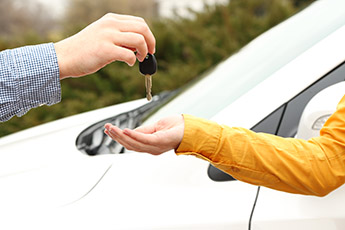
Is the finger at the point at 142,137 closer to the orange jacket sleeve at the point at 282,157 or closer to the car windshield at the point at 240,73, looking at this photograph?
the orange jacket sleeve at the point at 282,157

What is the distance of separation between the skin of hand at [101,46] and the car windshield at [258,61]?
0.66 metres

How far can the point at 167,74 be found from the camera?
5.55 metres

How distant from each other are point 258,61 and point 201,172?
64cm

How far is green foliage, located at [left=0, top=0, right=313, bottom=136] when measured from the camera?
5.27 metres

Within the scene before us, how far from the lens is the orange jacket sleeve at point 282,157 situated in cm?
116

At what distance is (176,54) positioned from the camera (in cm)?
600

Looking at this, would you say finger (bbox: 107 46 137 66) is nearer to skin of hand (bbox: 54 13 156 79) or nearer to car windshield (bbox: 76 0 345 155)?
skin of hand (bbox: 54 13 156 79)

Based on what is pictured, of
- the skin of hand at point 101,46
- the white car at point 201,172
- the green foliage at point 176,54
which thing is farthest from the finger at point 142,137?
the green foliage at point 176,54

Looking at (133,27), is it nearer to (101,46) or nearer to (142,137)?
(101,46)

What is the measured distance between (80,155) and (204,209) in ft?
1.70

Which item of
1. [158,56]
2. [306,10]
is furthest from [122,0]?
[306,10]

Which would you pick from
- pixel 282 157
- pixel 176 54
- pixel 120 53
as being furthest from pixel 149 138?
pixel 176 54

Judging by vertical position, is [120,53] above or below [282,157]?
above

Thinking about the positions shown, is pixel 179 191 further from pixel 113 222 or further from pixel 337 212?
pixel 337 212
